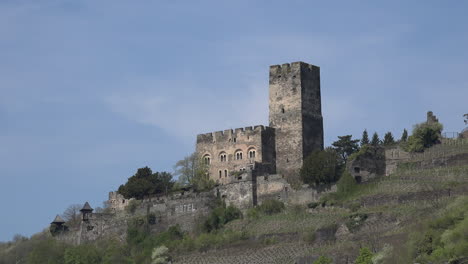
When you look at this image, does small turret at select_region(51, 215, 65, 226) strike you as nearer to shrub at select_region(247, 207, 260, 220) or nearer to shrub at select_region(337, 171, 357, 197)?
shrub at select_region(247, 207, 260, 220)

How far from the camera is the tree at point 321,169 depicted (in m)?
60.5

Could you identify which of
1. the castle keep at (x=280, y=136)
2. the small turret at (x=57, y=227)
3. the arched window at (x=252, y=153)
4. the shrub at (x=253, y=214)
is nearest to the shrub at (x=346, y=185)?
the shrub at (x=253, y=214)

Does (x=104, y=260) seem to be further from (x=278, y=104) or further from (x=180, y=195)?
(x=278, y=104)

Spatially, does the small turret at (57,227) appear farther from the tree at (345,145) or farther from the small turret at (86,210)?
the tree at (345,145)

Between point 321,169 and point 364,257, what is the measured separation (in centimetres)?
972

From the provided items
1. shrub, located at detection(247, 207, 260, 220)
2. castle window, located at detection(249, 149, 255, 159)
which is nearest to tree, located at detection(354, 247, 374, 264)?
shrub, located at detection(247, 207, 260, 220)

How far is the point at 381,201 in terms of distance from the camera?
57188 millimetres

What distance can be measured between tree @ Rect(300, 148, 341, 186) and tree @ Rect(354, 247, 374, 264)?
8797mm

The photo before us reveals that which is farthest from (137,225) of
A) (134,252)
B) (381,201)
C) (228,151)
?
(381,201)

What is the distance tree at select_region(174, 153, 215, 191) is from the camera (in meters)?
66.1

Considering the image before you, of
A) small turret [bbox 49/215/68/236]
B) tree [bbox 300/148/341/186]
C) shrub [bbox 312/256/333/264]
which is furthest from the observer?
small turret [bbox 49/215/68/236]

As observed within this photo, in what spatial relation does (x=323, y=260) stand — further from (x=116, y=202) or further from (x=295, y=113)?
(x=116, y=202)

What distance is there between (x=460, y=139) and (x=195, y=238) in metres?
14.3

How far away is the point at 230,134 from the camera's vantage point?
6681cm
